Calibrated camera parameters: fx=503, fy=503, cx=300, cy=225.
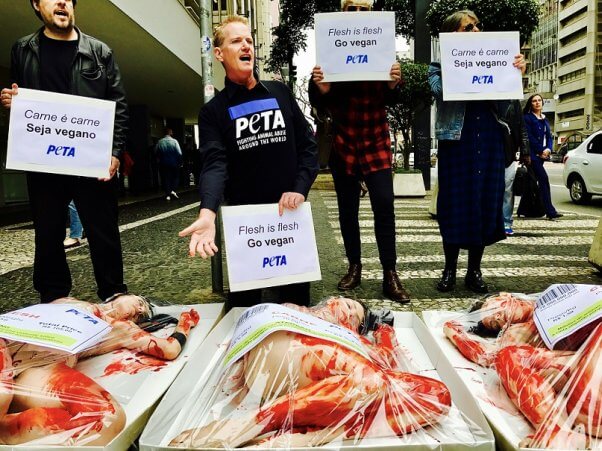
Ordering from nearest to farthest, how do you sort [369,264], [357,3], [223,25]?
[223,25], [357,3], [369,264]

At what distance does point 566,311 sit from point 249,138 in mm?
1531

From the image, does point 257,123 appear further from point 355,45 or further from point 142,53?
point 142,53

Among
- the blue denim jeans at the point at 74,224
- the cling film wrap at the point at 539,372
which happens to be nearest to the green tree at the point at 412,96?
the blue denim jeans at the point at 74,224

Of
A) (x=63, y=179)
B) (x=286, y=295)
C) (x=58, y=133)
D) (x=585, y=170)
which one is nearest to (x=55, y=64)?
(x=58, y=133)

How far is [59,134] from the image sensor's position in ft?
8.45

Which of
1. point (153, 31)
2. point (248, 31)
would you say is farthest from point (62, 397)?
point (153, 31)

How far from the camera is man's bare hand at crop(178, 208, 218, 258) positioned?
1745 mm

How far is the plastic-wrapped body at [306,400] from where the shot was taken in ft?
4.06

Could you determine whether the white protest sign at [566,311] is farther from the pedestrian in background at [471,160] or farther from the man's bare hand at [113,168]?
the man's bare hand at [113,168]

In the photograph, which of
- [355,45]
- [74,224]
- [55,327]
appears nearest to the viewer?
[55,327]

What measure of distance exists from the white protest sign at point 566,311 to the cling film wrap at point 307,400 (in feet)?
1.37

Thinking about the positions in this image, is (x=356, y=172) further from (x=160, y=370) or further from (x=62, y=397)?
(x=62, y=397)

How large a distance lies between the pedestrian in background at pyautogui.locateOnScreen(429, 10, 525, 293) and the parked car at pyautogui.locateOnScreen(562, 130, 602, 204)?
8.34 m

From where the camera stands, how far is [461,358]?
1.84 metres
